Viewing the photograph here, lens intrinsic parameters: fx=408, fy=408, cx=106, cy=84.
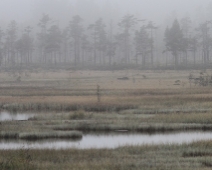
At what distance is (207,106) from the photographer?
126ft

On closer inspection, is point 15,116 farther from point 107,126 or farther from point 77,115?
point 107,126

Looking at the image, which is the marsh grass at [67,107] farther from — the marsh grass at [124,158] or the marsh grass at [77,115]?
the marsh grass at [124,158]

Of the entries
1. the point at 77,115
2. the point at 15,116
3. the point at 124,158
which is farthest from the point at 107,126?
the point at 124,158

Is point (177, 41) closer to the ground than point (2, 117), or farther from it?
farther from it

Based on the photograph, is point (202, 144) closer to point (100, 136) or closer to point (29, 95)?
point (100, 136)

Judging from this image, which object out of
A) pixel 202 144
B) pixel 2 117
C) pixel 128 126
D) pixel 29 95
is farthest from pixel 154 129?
pixel 29 95

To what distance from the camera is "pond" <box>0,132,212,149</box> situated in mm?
24312

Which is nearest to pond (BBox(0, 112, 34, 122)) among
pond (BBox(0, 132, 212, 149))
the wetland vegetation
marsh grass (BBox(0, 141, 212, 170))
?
the wetland vegetation

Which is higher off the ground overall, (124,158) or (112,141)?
(124,158)

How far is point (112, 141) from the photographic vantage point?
85.9ft

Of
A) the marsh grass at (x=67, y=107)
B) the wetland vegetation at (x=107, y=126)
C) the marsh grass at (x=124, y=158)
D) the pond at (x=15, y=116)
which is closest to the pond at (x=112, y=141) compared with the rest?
the wetland vegetation at (x=107, y=126)

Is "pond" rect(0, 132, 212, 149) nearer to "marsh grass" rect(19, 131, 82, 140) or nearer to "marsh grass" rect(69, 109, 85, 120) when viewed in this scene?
"marsh grass" rect(19, 131, 82, 140)

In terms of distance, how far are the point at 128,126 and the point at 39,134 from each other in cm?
681

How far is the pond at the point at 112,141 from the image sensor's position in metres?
24.3
